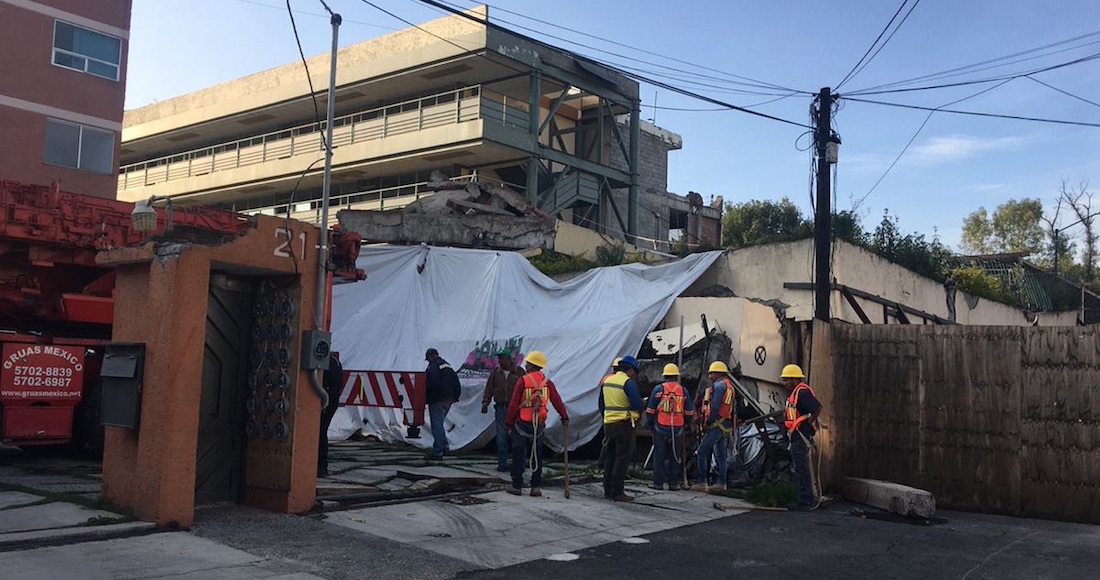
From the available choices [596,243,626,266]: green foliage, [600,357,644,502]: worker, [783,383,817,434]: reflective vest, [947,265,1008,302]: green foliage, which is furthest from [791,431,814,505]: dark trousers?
[947,265,1008,302]: green foliage

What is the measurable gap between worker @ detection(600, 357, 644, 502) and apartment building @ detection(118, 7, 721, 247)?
2009cm

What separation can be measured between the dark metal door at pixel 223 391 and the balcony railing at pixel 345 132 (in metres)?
18.4

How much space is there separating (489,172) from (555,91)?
164 inches

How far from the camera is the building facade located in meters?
25.0

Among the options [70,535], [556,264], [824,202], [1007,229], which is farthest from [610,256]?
[1007,229]

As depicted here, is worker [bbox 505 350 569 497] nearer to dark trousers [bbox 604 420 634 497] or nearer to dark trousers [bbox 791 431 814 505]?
dark trousers [bbox 604 420 634 497]

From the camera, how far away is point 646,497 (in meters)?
11.6

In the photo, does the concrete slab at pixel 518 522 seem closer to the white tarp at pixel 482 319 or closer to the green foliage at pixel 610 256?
the white tarp at pixel 482 319

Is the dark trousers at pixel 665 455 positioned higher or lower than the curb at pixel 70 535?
higher

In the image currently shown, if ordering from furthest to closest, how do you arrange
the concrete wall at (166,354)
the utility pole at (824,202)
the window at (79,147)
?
1. the window at (79,147)
2. the utility pole at (824,202)
3. the concrete wall at (166,354)

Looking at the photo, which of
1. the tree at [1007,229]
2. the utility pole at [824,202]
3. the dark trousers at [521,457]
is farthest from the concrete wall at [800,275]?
the tree at [1007,229]

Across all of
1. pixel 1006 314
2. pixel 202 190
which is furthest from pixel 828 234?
pixel 202 190

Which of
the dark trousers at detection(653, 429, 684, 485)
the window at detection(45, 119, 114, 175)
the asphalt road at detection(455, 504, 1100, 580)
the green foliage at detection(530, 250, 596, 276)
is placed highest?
the window at detection(45, 119, 114, 175)

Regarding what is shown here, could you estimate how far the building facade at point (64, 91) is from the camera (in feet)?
82.1
